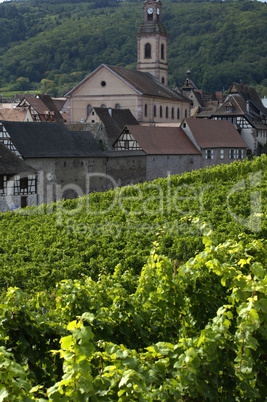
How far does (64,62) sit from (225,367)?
161m

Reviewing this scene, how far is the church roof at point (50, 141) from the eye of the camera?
41.8m

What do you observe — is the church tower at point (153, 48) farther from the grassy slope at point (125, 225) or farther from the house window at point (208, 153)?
the grassy slope at point (125, 225)

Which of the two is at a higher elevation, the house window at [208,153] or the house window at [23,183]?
the house window at [208,153]

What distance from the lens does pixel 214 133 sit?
5853 centimetres

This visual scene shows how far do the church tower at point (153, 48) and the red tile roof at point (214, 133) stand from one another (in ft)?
80.8

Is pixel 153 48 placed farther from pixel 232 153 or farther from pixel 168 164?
pixel 168 164

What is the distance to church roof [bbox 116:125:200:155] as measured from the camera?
50562 mm

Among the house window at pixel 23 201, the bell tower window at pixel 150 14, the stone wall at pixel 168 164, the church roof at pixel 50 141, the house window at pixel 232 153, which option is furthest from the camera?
the bell tower window at pixel 150 14

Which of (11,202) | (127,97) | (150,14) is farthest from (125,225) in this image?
(150,14)

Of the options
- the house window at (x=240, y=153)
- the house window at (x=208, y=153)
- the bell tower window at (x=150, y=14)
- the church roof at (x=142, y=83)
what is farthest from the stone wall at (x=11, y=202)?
the bell tower window at (x=150, y=14)

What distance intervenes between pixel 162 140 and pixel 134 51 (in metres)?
113

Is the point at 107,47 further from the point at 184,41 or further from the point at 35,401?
the point at 35,401

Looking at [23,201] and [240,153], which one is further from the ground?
[240,153]

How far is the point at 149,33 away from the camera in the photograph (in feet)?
278
